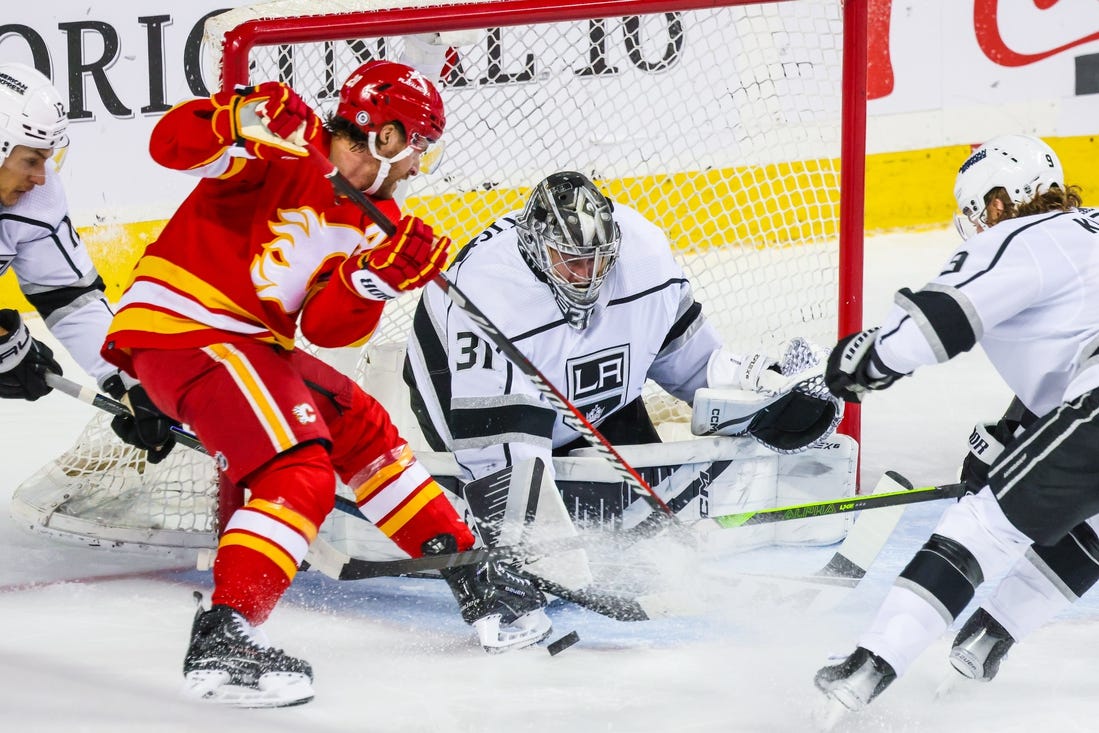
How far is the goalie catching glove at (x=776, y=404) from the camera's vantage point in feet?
9.84

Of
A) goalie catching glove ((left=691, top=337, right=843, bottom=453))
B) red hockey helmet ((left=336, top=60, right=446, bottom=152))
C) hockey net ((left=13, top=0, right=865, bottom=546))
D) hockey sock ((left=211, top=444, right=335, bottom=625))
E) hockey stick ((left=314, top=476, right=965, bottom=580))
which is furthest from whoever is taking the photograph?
hockey net ((left=13, top=0, right=865, bottom=546))

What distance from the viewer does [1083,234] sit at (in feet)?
7.15

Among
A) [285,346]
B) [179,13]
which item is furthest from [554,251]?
[179,13]

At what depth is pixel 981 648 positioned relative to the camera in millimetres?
2299

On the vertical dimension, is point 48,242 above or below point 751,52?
below

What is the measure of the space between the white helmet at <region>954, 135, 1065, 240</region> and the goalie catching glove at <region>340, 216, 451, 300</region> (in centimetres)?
96

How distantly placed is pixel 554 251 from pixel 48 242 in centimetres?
109

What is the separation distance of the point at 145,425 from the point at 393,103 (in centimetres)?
89

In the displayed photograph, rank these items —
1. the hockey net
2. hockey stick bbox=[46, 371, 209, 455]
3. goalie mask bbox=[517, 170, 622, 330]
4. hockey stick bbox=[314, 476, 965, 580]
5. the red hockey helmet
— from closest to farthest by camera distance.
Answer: the red hockey helmet
hockey stick bbox=[314, 476, 965, 580]
goalie mask bbox=[517, 170, 622, 330]
hockey stick bbox=[46, 371, 209, 455]
the hockey net

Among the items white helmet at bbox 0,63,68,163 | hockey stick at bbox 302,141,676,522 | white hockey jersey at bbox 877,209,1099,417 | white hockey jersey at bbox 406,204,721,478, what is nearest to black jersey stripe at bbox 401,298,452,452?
white hockey jersey at bbox 406,204,721,478

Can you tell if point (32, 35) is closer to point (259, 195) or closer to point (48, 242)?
point (48, 242)

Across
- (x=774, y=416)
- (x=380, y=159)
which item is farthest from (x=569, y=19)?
(x=774, y=416)

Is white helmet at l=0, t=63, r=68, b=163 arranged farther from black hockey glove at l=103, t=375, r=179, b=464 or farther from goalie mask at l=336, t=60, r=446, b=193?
goalie mask at l=336, t=60, r=446, b=193

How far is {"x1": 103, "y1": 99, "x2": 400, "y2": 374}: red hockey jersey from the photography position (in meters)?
2.38
